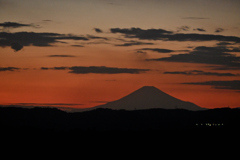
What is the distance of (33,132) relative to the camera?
275ft

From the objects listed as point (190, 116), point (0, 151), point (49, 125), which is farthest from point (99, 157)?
point (190, 116)

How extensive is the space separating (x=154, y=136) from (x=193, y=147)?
16.3 m

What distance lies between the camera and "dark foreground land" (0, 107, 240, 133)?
12325cm

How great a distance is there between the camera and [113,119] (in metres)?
137

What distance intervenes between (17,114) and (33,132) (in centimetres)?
4414

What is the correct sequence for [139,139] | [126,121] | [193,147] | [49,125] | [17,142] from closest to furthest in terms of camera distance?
[193,147]
[17,142]
[139,139]
[49,125]
[126,121]

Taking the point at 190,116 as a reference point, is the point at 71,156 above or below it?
below

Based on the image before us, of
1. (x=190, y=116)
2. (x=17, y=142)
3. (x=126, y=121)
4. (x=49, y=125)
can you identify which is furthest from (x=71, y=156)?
(x=190, y=116)

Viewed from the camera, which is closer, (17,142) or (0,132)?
(17,142)

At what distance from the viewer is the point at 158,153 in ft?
205

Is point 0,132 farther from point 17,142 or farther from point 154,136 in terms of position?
point 154,136

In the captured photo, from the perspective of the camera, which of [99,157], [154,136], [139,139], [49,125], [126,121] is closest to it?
[99,157]

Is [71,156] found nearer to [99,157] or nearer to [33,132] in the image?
[99,157]

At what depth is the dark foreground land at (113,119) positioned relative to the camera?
123 metres
